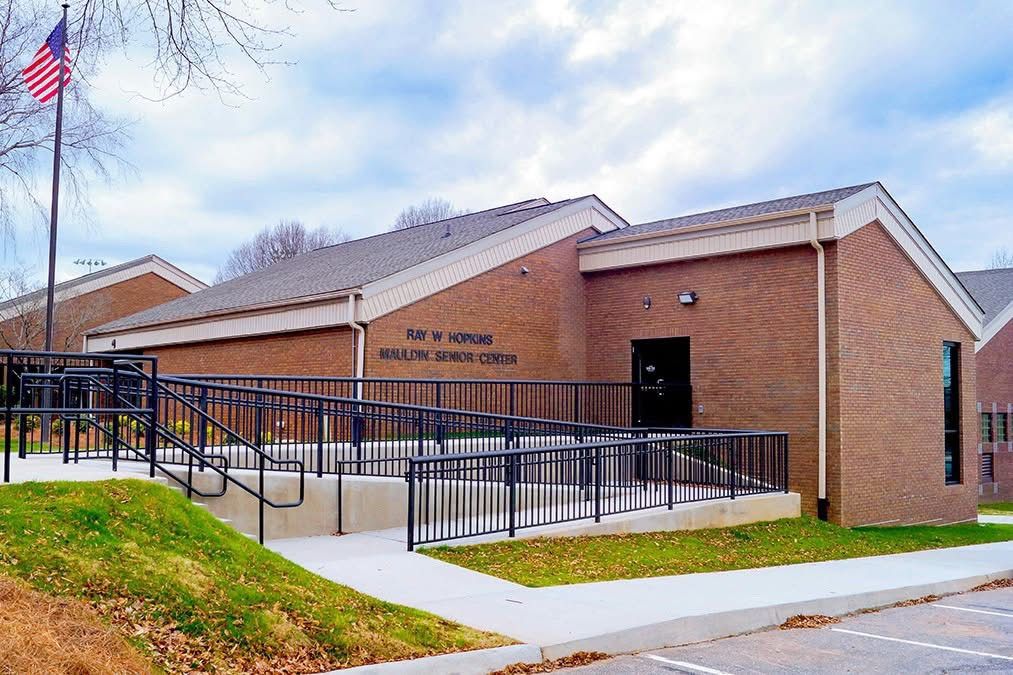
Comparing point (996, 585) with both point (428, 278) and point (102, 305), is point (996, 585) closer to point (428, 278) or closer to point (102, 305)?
point (428, 278)

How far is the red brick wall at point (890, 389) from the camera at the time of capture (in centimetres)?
1800

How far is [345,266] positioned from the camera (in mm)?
24766

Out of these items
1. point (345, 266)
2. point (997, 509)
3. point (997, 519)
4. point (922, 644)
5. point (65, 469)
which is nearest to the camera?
point (922, 644)

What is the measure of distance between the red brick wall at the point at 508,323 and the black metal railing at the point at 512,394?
41 centimetres

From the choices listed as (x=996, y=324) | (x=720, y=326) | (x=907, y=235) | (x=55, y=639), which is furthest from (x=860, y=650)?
(x=996, y=324)

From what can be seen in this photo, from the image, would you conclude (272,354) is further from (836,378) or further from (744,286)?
(836,378)

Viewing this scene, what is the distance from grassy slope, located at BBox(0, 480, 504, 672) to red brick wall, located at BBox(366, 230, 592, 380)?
10.7 m

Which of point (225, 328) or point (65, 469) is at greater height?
point (225, 328)

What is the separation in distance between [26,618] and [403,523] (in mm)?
7402

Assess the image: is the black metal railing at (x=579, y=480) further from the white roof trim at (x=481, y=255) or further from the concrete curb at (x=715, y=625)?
the white roof trim at (x=481, y=255)

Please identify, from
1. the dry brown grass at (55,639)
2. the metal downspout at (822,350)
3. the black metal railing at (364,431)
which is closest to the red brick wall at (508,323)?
the black metal railing at (364,431)

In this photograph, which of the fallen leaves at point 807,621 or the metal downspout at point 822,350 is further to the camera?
the metal downspout at point 822,350

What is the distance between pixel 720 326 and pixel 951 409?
22.2 feet

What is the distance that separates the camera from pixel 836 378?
17719 mm
